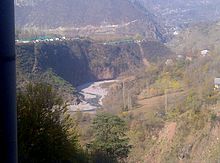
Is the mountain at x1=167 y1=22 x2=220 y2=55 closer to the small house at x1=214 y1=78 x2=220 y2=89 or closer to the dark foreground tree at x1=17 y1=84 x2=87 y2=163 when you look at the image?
the small house at x1=214 y1=78 x2=220 y2=89

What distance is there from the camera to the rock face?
37.8 meters

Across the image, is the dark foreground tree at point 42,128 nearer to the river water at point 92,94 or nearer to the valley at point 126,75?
the valley at point 126,75

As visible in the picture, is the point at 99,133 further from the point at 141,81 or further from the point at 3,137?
the point at 141,81

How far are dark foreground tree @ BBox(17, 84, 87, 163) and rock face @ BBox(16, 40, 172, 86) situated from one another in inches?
1008

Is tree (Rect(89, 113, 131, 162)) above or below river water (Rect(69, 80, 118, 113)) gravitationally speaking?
above

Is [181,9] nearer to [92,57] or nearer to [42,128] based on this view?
[92,57]

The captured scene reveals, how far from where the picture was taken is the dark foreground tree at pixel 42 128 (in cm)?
705

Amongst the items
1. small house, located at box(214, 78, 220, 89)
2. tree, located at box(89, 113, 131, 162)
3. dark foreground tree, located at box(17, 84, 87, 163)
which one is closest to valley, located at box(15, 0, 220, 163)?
tree, located at box(89, 113, 131, 162)

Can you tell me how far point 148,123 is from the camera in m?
24.5

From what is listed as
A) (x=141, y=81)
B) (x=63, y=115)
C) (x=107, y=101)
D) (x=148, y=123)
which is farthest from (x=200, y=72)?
(x=63, y=115)

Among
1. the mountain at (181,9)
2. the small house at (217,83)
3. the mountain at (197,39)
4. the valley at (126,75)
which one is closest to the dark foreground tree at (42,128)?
the valley at (126,75)

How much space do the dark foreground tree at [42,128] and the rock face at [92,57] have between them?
25.6 metres

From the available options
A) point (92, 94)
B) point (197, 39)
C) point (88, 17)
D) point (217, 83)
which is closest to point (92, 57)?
point (92, 94)

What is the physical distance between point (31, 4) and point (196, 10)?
4036cm
